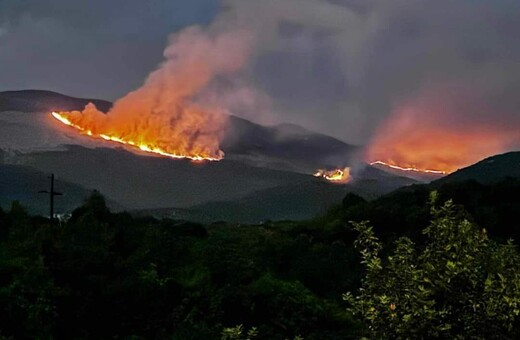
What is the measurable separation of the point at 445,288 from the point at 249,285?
19.5 metres

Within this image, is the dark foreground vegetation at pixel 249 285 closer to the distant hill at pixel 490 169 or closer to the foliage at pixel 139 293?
the foliage at pixel 139 293

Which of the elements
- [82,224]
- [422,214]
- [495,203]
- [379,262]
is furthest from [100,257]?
[495,203]

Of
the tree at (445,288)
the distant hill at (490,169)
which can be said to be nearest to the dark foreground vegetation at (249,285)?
the tree at (445,288)

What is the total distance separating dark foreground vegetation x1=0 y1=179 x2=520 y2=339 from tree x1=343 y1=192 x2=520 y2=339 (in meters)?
0.01

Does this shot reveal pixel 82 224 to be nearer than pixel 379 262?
No

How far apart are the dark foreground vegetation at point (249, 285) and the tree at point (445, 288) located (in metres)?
0.01

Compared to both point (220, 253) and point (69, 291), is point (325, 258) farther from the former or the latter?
point (69, 291)

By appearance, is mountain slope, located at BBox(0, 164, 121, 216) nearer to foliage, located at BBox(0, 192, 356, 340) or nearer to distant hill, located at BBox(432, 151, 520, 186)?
distant hill, located at BBox(432, 151, 520, 186)

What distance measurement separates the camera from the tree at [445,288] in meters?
7.19

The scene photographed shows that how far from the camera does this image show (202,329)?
757 inches

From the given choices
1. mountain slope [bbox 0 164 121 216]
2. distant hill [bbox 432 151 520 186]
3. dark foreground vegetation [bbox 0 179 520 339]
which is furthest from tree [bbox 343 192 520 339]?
distant hill [bbox 432 151 520 186]

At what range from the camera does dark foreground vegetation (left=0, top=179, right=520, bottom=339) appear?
7.34m

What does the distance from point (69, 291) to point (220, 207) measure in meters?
173

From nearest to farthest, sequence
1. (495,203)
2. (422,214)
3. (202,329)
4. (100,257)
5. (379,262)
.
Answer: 1. (379,262)
2. (202,329)
3. (100,257)
4. (422,214)
5. (495,203)
